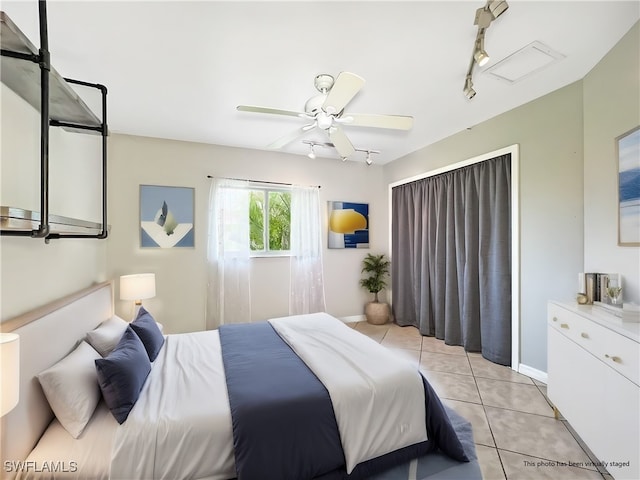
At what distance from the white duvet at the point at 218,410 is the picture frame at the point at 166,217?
1697 millimetres

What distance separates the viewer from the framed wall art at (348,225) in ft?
14.9

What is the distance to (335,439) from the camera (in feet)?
4.85

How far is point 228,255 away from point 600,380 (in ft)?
11.9

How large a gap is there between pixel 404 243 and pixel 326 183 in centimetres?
157

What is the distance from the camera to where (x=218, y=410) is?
57.1 inches

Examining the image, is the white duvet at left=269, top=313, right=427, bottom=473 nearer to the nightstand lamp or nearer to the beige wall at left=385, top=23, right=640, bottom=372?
the beige wall at left=385, top=23, right=640, bottom=372

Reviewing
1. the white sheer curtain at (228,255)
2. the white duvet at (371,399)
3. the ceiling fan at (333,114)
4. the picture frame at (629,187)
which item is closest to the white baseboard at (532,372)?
the picture frame at (629,187)

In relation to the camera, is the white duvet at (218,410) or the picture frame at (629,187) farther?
the picture frame at (629,187)

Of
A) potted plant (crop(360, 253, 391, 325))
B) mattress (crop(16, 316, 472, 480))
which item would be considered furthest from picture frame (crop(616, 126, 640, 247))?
potted plant (crop(360, 253, 391, 325))

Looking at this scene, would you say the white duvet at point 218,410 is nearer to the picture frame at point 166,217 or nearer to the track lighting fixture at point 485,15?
the picture frame at point 166,217

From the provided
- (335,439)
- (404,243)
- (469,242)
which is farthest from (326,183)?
(335,439)

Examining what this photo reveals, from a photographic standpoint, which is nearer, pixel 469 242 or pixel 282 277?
pixel 469 242

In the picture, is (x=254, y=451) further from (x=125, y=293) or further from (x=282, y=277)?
(x=282, y=277)

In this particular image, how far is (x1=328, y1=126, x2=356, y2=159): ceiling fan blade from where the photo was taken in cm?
227
